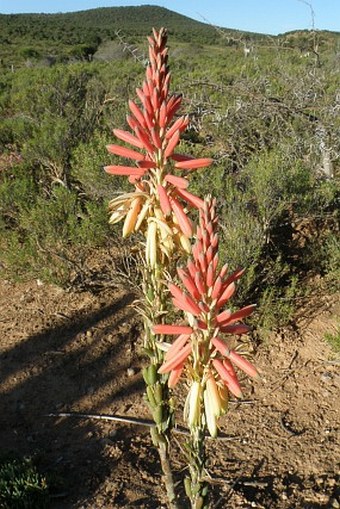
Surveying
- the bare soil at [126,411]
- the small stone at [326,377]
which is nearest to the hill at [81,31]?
the bare soil at [126,411]

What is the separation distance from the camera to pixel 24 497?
10.0ft

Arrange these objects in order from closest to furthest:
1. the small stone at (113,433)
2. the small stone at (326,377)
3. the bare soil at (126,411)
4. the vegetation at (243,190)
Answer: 1. the bare soil at (126,411)
2. the small stone at (113,433)
3. the small stone at (326,377)
4. the vegetation at (243,190)

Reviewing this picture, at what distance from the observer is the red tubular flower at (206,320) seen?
4.89ft

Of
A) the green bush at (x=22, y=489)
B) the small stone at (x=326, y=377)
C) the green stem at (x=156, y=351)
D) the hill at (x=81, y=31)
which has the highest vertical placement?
the hill at (x=81, y=31)

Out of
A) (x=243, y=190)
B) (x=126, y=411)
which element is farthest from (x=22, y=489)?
(x=243, y=190)

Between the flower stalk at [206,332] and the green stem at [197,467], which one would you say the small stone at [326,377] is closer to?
the green stem at [197,467]

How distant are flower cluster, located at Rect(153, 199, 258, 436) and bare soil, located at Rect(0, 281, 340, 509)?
4.75ft

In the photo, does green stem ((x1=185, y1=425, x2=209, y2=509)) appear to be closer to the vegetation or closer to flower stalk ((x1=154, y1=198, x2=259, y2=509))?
flower stalk ((x1=154, y1=198, x2=259, y2=509))

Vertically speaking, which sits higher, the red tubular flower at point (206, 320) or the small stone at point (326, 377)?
the red tubular flower at point (206, 320)

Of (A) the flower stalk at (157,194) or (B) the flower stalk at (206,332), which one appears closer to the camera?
(B) the flower stalk at (206,332)

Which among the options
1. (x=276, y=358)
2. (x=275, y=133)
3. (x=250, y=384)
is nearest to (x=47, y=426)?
(x=250, y=384)

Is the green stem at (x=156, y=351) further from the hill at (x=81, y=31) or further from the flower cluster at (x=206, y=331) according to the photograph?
the hill at (x=81, y=31)

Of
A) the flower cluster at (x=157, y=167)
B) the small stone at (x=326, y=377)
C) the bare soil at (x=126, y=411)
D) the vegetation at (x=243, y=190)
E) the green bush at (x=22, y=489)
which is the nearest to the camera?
the flower cluster at (x=157, y=167)

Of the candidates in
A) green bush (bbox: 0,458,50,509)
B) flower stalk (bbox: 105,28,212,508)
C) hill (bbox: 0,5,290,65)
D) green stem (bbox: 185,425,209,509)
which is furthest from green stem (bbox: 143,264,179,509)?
hill (bbox: 0,5,290,65)
